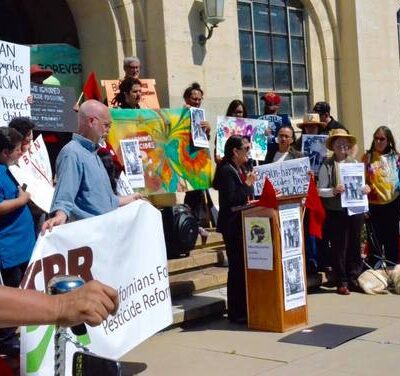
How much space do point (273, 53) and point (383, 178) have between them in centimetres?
471

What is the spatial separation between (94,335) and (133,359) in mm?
1196

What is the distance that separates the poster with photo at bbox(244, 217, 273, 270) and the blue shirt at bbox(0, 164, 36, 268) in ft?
6.48

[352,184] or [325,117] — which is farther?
[325,117]

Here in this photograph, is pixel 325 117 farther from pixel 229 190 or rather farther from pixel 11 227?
pixel 11 227

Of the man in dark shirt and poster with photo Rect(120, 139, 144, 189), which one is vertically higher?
the man in dark shirt

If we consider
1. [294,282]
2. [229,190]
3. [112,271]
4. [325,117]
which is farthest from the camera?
[325,117]

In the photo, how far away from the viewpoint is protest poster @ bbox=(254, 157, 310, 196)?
267 inches

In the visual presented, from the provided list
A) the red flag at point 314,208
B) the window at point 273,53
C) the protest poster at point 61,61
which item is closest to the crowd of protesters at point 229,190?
the red flag at point 314,208

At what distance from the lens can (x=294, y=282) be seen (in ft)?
20.4

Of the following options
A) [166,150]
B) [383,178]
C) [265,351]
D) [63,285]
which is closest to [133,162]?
[166,150]

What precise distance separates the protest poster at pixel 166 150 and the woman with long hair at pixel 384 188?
2.10 metres

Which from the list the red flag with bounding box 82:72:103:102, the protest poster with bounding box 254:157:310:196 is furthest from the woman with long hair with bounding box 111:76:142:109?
the protest poster with bounding box 254:157:310:196

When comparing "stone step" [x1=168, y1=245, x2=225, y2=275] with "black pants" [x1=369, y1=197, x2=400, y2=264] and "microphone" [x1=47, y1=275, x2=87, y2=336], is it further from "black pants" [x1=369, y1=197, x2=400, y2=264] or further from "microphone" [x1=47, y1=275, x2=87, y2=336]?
"microphone" [x1=47, y1=275, x2=87, y2=336]

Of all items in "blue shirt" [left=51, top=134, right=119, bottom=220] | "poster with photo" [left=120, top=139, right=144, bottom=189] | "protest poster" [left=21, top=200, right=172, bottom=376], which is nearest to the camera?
"protest poster" [left=21, top=200, right=172, bottom=376]
